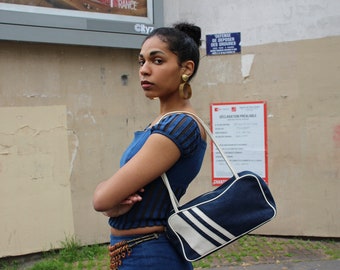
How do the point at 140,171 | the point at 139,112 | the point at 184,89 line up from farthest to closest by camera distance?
the point at 139,112 < the point at 184,89 < the point at 140,171

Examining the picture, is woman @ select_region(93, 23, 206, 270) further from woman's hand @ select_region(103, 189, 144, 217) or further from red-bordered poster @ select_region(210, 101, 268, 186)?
red-bordered poster @ select_region(210, 101, 268, 186)

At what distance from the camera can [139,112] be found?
5344 mm

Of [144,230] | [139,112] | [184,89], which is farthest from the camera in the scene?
[139,112]

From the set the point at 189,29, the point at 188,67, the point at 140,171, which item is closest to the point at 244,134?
the point at 189,29

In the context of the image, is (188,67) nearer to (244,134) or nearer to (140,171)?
(140,171)

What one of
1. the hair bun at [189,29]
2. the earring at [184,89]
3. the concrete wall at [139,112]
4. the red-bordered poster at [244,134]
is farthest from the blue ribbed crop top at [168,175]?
the red-bordered poster at [244,134]

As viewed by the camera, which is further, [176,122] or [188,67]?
[188,67]

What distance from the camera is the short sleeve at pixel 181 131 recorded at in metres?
1.50

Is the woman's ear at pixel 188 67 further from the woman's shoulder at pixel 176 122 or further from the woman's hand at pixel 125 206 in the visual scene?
the woman's hand at pixel 125 206

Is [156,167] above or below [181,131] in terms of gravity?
below

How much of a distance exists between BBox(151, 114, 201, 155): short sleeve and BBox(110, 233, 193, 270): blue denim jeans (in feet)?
1.18

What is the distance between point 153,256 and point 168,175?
0.31m

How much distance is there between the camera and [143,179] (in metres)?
1.48

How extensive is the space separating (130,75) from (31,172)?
1.68 meters
